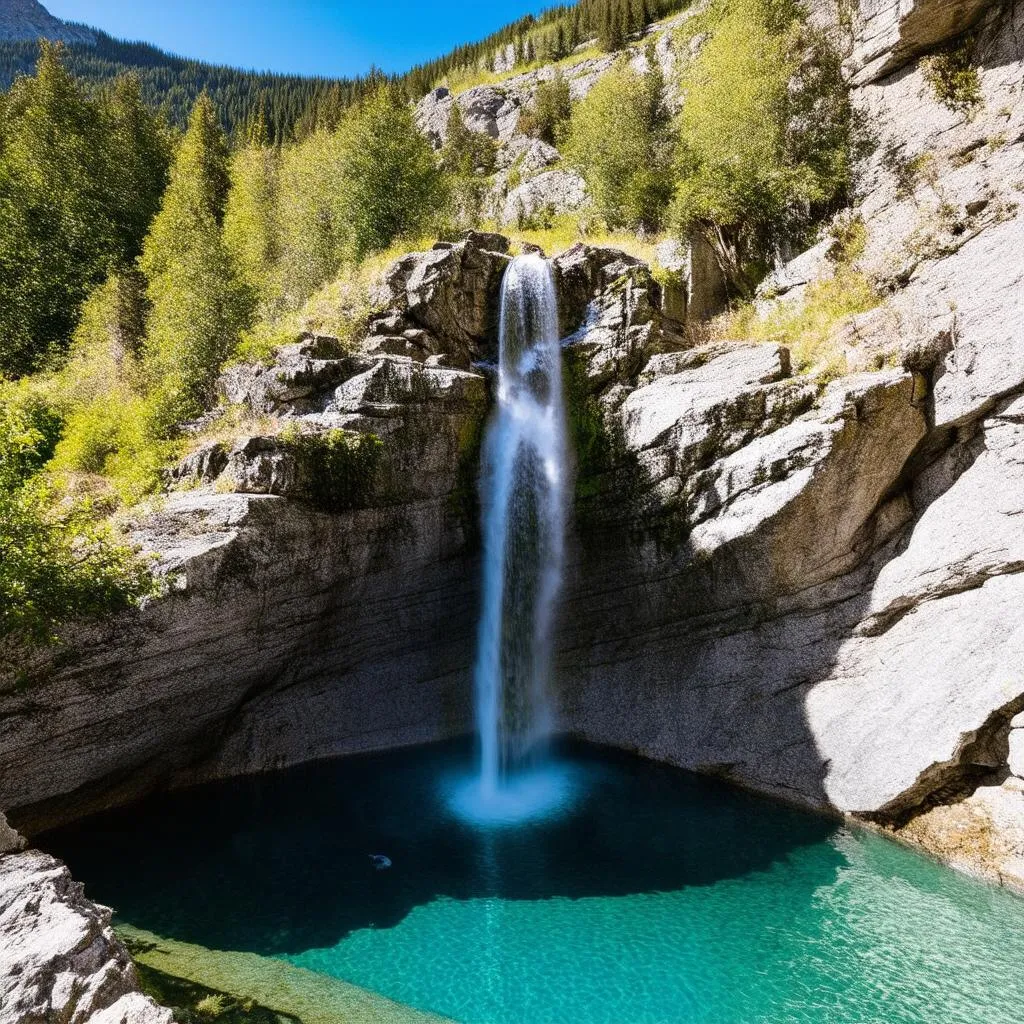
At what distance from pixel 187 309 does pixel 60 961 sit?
2303 cm

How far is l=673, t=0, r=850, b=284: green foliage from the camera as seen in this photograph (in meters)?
22.7

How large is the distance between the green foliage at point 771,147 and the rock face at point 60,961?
24.7 metres

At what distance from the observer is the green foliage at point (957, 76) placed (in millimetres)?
19219

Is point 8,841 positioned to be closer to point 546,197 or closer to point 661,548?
point 661,548

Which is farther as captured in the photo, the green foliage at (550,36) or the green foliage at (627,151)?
the green foliage at (550,36)

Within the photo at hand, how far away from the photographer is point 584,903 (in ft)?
37.1

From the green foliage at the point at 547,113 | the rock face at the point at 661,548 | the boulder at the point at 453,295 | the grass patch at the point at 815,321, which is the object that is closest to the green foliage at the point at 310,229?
the boulder at the point at 453,295

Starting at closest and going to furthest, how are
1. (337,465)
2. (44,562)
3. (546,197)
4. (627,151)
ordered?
(44,562), (337,465), (627,151), (546,197)

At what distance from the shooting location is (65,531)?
12.0 meters

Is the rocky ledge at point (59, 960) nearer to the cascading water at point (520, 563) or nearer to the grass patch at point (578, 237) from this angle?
the cascading water at point (520, 563)

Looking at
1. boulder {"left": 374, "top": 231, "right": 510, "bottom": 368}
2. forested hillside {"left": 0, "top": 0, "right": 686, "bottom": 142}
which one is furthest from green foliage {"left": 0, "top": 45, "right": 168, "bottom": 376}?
boulder {"left": 374, "top": 231, "right": 510, "bottom": 368}

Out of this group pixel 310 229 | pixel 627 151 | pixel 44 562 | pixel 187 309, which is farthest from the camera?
pixel 627 151

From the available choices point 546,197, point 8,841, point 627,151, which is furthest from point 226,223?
point 8,841

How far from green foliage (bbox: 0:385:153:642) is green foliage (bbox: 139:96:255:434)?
9057mm
